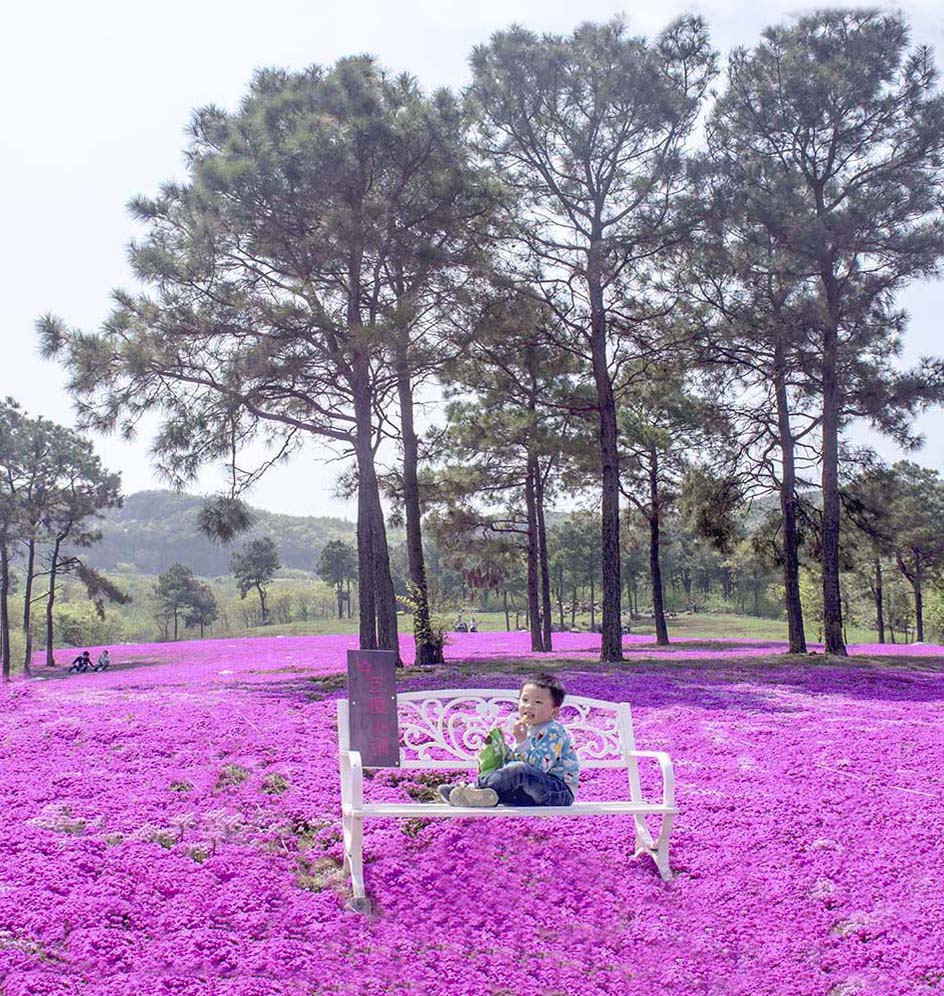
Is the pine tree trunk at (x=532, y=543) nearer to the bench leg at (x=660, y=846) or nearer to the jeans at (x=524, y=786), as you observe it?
the bench leg at (x=660, y=846)

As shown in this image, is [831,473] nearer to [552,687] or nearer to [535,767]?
[552,687]

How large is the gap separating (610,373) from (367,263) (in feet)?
21.9

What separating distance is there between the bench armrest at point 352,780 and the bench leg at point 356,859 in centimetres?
10

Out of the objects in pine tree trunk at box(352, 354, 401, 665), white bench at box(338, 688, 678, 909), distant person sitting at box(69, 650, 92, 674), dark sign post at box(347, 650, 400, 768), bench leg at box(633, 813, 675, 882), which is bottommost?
distant person sitting at box(69, 650, 92, 674)

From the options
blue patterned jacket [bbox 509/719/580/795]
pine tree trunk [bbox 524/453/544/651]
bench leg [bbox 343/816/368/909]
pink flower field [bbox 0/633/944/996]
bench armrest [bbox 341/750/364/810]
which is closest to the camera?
pink flower field [bbox 0/633/944/996]

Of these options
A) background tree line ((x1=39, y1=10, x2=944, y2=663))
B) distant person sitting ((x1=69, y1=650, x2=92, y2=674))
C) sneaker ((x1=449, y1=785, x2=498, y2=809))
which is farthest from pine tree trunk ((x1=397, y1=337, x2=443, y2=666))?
distant person sitting ((x1=69, y1=650, x2=92, y2=674))

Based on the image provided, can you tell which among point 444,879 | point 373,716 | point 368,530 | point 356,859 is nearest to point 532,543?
point 368,530

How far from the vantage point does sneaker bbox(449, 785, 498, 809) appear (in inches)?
209

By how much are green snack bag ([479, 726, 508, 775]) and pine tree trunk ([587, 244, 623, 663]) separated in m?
12.9

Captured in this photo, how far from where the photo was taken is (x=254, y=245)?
1641 centimetres

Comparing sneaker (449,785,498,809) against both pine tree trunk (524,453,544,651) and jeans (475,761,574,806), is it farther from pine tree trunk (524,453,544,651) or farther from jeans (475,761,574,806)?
pine tree trunk (524,453,544,651)

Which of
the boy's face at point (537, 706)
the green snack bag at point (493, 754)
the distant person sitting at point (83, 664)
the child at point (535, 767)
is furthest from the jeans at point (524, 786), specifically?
the distant person sitting at point (83, 664)

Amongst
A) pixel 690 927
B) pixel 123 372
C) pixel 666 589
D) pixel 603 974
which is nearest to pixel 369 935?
pixel 603 974

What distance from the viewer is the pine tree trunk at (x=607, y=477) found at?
18484 mm
